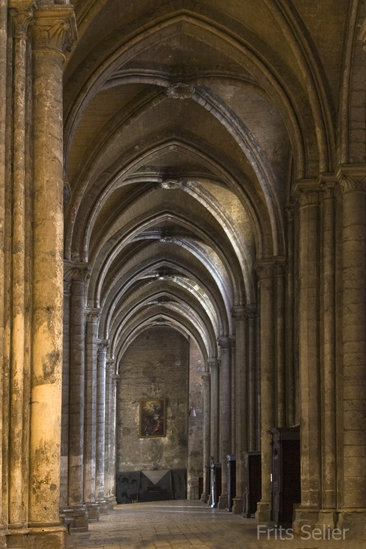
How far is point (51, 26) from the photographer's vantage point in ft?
34.4

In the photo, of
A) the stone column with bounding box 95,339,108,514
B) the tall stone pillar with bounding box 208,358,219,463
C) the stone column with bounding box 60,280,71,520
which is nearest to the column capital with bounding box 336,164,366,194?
the stone column with bounding box 60,280,71,520

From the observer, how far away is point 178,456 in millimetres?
48469

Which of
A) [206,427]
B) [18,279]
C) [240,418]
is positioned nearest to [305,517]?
[18,279]

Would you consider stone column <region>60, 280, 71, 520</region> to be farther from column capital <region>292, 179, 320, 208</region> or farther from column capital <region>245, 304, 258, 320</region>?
column capital <region>292, 179, 320, 208</region>

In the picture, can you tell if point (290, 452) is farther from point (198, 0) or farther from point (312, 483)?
point (198, 0)

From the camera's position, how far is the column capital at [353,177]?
49.8 feet

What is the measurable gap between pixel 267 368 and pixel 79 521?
5402mm

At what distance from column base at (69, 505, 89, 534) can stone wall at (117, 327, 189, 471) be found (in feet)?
92.7

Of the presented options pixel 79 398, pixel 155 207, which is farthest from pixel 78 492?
pixel 155 207

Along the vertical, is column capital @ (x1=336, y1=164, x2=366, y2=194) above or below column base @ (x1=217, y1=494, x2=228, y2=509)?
above

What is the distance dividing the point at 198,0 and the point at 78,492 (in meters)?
11.0

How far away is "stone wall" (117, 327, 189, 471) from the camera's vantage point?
48.4 m

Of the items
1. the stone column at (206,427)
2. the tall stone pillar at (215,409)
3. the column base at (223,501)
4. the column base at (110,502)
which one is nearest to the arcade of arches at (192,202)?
the column base at (223,501)

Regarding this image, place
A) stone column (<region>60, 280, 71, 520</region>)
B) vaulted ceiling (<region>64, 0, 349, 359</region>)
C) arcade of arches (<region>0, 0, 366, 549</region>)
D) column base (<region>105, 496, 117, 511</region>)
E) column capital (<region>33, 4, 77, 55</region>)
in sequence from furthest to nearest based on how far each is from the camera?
1. column base (<region>105, 496, 117, 511</region>)
2. stone column (<region>60, 280, 71, 520</region>)
3. vaulted ceiling (<region>64, 0, 349, 359</region>)
4. column capital (<region>33, 4, 77, 55</region>)
5. arcade of arches (<region>0, 0, 366, 549</region>)
